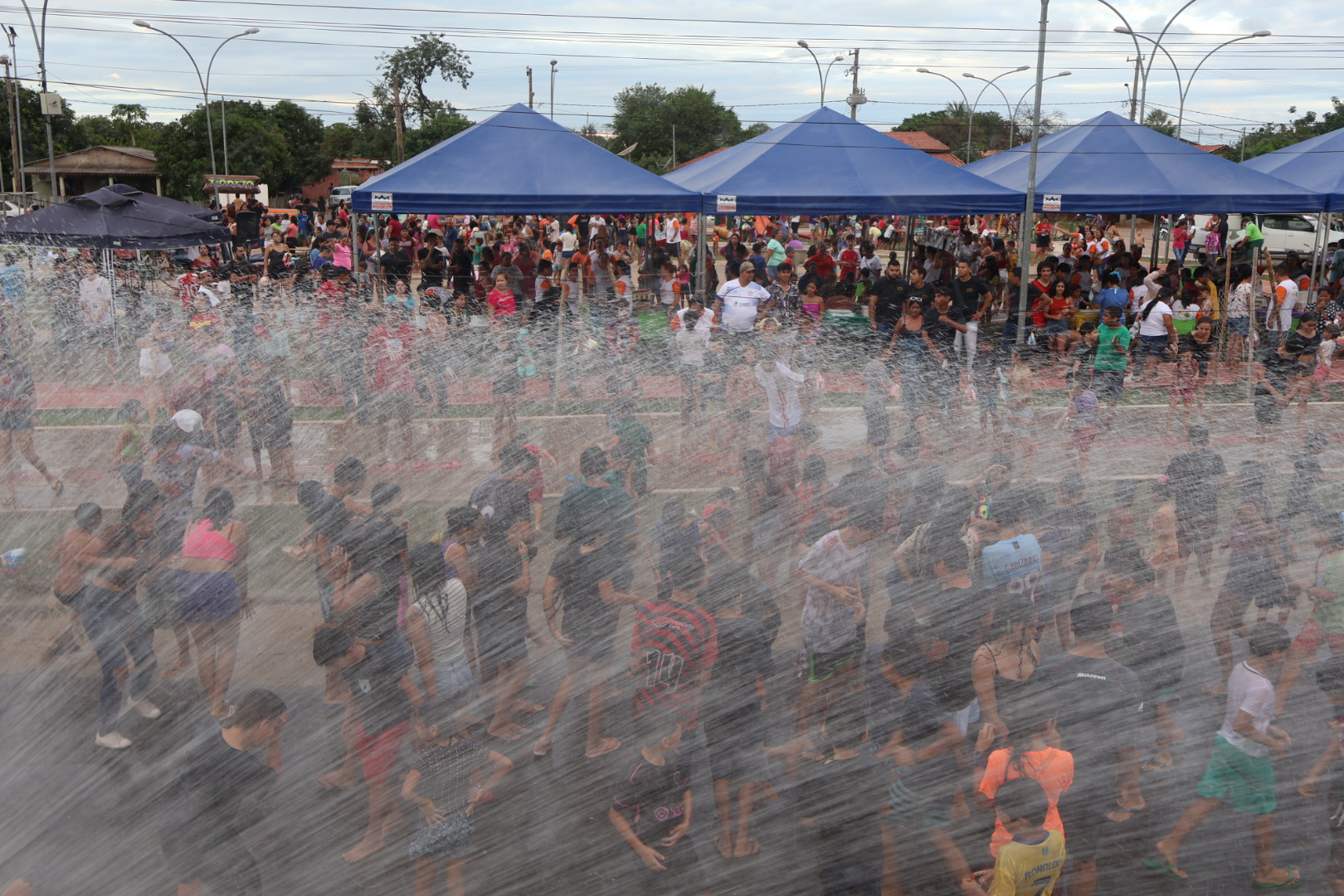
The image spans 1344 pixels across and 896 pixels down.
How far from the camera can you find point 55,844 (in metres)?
4.57

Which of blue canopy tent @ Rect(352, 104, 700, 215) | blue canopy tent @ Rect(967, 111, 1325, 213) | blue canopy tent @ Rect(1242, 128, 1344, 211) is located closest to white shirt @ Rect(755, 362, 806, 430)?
blue canopy tent @ Rect(352, 104, 700, 215)

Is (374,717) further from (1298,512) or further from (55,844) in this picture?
(1298,512)

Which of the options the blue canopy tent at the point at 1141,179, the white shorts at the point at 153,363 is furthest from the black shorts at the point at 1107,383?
the white shorts at the point at 153,363

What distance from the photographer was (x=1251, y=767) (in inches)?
171

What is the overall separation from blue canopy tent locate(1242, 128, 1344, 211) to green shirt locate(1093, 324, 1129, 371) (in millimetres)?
9329

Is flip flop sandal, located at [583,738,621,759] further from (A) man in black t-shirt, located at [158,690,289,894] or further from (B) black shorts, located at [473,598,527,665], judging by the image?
(A) man in black t-shirt, located at [158,690,289,894]

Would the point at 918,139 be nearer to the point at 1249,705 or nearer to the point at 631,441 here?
the point at 631,441

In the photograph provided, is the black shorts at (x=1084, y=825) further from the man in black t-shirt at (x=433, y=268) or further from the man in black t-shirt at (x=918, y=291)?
the man in black t-shirt at (x=433, y=268)

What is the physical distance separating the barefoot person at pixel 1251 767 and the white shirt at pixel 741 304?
27.6ft

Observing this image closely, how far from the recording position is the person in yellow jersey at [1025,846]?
12.2ft

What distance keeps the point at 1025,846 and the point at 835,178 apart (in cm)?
1345

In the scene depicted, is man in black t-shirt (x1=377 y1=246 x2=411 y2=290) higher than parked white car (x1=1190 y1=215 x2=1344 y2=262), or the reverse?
parked white car (x1=1190 y1=215 x2=1344 y2=262)

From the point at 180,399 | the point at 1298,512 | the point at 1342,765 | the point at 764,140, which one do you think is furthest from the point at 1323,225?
the point at 180,399

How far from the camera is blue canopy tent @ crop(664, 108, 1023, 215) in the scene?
15.6 meters
